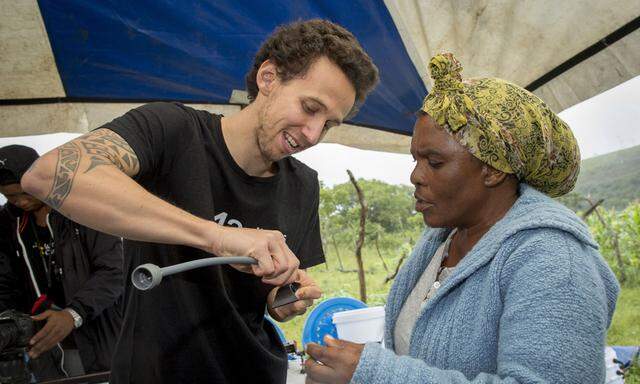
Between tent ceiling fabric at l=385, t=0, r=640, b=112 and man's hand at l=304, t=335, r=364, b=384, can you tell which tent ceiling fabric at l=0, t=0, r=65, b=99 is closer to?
tent ceiling fabric at l=385, t=0, r=640, b=112

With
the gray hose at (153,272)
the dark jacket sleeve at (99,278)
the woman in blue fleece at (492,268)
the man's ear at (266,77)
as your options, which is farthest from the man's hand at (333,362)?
the dark jacket sleeve at (99,278)

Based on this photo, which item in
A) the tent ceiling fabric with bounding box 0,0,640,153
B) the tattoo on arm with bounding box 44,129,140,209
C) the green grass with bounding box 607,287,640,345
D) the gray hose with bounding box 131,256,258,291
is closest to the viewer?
the gray hose with bounding box 131,256,258,291

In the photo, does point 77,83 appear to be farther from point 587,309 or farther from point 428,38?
point 587,309

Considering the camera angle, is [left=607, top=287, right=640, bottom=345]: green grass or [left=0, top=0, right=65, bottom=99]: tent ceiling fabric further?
[left=607, top=287, right=640, bottom=345]: green grass

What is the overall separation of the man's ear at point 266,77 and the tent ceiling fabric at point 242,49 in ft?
4.16

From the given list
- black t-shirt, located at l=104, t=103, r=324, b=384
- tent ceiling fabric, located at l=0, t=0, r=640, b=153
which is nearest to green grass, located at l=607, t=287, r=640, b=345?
tent ceiling fabric, located at l=0, t=0, r=640, b=153

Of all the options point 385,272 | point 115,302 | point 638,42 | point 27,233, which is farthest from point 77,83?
point 385,272

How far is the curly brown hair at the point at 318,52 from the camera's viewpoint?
68.8 inches

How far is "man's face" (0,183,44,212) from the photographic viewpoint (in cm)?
324

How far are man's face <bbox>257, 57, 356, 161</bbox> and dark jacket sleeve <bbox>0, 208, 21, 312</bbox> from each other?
2.45 m

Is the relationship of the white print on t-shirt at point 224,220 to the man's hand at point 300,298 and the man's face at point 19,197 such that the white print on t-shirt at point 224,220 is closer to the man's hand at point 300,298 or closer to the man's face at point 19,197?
the man's hand at point 300,298

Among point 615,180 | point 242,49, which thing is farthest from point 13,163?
point 615,180

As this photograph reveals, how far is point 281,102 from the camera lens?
5.66ft

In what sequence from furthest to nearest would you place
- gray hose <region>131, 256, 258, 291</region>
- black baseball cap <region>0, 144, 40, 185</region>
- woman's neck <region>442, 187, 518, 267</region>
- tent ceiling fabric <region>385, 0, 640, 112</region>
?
black baseball cap <region>0, 144, 40, 185</region>
tent ceiling fabric <region>385, 0, 640, 112</region>
woman's neck <region>442, 187, 518, 267</region>
gray hose <region>131, 256, 258, 291</region>
